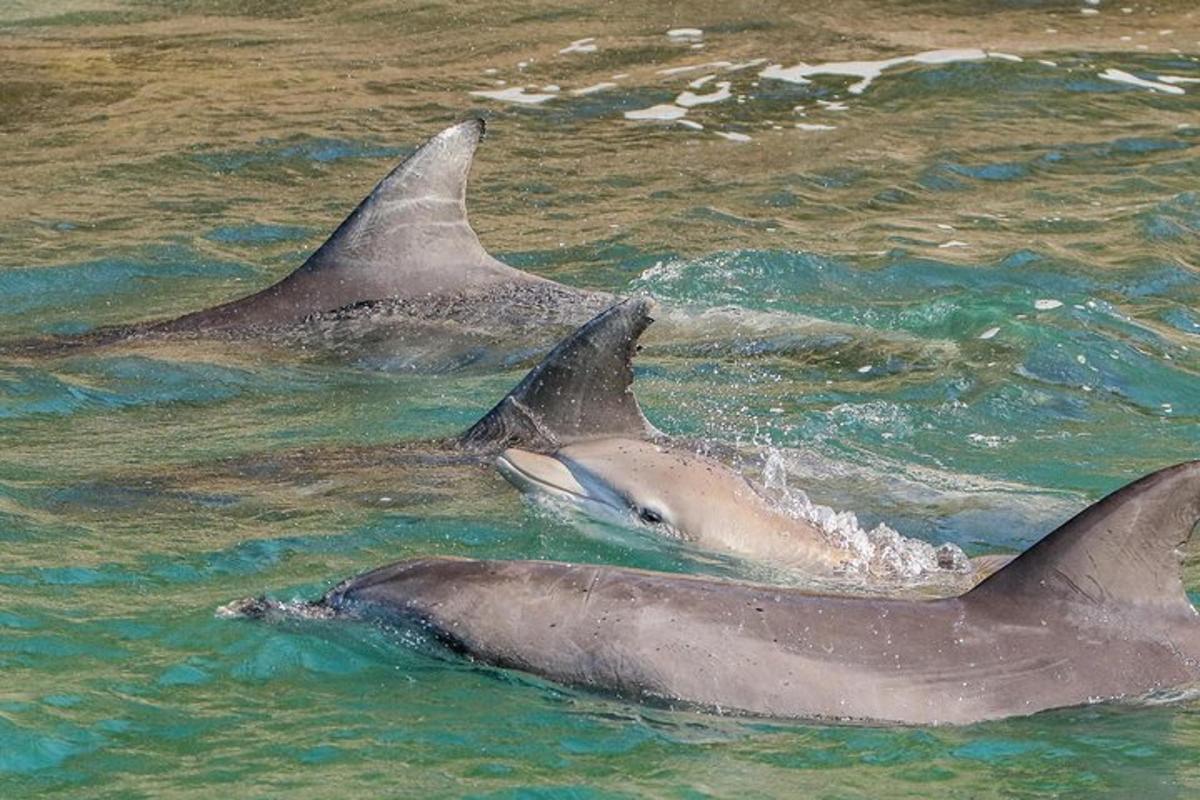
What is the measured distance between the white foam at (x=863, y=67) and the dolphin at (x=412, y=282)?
259 inches

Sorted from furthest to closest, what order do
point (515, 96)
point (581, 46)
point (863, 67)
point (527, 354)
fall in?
point (581, 46) → point (863, 67) → point (515, 96) → point (527, 354)

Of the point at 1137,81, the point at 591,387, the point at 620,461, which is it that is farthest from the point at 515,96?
the point at 620,461

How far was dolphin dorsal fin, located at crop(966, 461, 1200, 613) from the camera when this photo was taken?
5582 mm

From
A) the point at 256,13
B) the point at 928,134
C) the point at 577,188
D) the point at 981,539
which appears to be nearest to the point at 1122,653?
the point at 981,539

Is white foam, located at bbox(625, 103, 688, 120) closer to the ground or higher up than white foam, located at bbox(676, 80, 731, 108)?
closer to the ground

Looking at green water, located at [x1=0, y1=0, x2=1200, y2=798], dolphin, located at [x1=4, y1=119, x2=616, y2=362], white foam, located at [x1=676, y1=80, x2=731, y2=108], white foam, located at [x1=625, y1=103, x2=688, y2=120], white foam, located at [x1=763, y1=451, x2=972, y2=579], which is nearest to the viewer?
green water, located at [x1=0, y1=0, x2=1200, y2=798]

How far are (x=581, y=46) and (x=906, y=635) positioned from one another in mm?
12579

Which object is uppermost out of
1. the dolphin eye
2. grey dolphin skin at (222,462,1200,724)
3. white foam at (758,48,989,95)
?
grey dolphin skin at (222,462,1200,724)

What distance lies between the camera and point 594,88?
1644cm

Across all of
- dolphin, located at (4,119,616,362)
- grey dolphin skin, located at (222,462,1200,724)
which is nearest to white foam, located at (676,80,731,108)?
dolphin, located at (4,119,616,362)

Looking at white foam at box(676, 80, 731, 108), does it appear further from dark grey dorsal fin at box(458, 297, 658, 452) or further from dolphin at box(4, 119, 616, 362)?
dark grey dorsal fin at box(458, 297, 658, 452)

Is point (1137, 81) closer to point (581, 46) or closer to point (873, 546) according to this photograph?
point (581, 46)

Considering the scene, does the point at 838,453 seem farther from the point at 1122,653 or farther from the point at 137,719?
the point at 137,719

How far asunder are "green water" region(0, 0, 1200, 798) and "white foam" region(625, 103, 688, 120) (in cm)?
18
